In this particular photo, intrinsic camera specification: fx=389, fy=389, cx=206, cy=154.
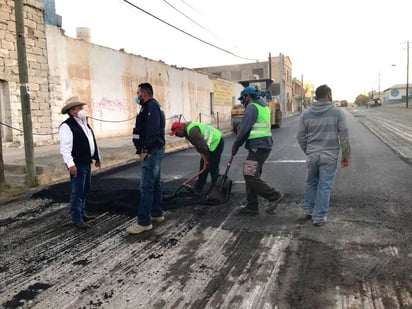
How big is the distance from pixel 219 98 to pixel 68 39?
67.0ft

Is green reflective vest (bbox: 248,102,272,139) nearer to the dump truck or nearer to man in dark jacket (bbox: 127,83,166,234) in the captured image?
man in dark jacket (bbox: 127,83,166,234)

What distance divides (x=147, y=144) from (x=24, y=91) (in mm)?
4039

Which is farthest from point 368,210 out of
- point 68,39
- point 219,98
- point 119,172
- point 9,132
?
point 219,98

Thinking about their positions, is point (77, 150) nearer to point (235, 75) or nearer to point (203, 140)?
point (203, 140)

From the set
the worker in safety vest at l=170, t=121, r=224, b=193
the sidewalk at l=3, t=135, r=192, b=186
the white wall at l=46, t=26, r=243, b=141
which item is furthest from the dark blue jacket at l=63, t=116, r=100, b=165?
the white wall at l=46, t=26, r=243, b=141

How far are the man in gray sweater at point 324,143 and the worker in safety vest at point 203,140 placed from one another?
1.64 m

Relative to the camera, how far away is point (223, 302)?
→ 3012mm

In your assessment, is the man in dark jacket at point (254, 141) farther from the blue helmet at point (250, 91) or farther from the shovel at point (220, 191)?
the shovel at point (220, 191)

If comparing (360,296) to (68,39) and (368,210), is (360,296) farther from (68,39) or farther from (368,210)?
(68,39)

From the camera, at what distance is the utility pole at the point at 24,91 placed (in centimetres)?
729

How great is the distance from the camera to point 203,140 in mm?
5875

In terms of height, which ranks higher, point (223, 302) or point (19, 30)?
point (19, 30)

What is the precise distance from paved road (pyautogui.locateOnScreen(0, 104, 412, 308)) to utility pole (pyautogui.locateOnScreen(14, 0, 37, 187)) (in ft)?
4.14

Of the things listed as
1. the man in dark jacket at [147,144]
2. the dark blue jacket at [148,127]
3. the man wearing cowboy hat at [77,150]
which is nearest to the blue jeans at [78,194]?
the man wearing cowboy hat at [77,150]
